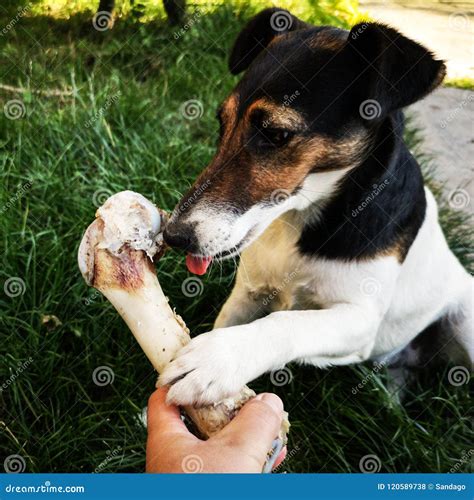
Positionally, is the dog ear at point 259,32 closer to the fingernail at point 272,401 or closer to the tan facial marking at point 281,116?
the tan facial marking at point 281,116

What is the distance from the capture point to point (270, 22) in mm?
2498

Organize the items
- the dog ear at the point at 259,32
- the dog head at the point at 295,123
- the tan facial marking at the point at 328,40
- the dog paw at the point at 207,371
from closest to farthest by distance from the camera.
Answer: the dog paw at the point at 207,371 → the dog head at the point at 295,123 → the tan facial marking at the point at 328,40 → the dog ear at the point at 259,32

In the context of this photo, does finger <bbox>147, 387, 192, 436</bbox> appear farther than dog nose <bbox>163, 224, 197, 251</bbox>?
No

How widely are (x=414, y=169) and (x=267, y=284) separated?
2.28 feet

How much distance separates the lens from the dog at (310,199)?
196 centimetres

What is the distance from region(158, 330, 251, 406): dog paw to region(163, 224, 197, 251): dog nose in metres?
0.29

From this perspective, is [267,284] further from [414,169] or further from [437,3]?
[437,3]

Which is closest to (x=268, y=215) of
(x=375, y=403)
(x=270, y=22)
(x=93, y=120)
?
(x=270, y=22)

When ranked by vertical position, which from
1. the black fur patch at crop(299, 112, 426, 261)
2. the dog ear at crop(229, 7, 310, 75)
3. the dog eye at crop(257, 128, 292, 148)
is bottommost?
the black fur patch at crop(299, 112, 426, 261)

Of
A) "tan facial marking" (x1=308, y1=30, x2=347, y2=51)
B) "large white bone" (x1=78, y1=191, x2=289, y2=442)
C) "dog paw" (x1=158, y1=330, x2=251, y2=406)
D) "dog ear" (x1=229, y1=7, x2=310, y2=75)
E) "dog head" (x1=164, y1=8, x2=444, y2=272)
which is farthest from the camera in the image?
"dog ear" (x1=229, y1=7, x2=310, y2=75)

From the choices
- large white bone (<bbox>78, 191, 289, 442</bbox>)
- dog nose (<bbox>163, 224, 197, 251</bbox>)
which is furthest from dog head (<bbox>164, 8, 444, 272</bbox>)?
large white bone (<bbox>78, 191, 289, 442</bbox>)

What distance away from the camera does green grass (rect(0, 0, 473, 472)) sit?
8.45 ft

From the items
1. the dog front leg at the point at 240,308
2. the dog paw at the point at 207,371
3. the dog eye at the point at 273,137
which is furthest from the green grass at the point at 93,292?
the dog eye at the point at 273,137

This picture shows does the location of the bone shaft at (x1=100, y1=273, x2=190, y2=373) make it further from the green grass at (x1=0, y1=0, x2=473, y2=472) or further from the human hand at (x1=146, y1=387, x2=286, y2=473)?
the green grass at (x1=0, y1=0, x2=473, y2=472)
